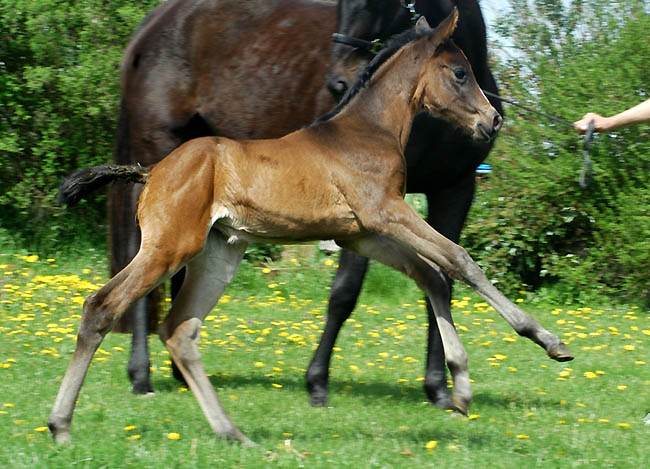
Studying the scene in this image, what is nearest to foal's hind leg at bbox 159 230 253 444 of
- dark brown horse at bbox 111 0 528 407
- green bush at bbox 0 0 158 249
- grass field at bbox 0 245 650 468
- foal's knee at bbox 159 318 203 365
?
foal's knee at bbox 159 318 203 365

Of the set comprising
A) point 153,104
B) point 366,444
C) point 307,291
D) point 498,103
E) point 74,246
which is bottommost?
point 74,246

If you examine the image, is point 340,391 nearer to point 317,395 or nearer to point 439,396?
point 317,395

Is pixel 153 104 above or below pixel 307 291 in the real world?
above

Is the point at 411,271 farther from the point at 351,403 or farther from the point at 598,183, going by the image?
the point at 598,183

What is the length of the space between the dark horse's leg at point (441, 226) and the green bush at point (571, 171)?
15.1ft

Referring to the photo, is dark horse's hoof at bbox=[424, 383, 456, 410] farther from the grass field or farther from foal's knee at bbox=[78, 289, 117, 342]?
foal's knee at bbox=[78, 289, 117, 342]

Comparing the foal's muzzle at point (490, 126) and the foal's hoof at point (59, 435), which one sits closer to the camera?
the foal's hoof at point (59, 435)

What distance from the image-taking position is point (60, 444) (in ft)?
13.6

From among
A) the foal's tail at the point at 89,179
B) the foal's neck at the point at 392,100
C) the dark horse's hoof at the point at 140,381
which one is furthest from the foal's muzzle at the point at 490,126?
the dark horse's hoof at the point at 140,381

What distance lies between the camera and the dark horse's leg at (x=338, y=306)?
562 centimetres

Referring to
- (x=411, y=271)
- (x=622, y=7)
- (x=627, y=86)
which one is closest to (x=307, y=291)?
(x=627, y=86)

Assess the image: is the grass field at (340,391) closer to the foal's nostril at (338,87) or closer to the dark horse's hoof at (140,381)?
the dark horse's hoof at (140,381)

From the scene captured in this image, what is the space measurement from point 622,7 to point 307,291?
473cm

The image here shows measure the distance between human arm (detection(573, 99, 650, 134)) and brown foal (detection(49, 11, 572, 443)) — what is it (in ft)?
1.95
